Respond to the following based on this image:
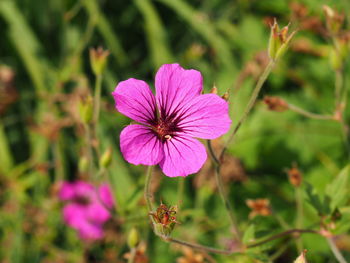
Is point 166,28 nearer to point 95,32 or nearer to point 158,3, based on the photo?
point 158,3

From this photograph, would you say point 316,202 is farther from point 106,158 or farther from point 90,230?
point 90,230

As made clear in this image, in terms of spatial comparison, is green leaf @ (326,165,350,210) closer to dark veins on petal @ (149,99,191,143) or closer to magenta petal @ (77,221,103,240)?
dark veins on petal @ (149,99,191,143)

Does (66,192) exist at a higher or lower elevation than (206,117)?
lower

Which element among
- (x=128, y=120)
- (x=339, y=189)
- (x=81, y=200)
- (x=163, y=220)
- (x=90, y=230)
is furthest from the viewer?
(x=128, y=120)

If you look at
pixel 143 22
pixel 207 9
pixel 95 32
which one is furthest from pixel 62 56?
pixel 207 9

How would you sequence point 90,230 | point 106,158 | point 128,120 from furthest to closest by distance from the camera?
point 128,120 → point 90,230 → point 106,158

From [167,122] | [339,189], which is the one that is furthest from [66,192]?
[339,189]

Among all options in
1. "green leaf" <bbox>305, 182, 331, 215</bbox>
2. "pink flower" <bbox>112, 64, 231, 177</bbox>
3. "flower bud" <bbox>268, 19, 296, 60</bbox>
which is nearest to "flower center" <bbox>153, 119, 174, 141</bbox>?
"pink flower" <bbox>112, 64, 231, 177</bbox>

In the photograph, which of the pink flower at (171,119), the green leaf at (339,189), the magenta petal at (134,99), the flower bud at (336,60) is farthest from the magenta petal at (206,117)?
the flower bud at (336,60)
